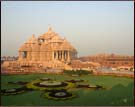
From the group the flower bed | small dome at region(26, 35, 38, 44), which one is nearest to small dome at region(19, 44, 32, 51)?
small dome at region(26, 35, 38, 44)

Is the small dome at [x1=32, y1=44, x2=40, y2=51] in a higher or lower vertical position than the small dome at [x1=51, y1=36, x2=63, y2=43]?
lower

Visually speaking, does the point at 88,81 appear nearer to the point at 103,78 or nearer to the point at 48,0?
the point at 103,78

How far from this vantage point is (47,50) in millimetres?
8828

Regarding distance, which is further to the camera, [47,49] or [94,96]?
[47,49]

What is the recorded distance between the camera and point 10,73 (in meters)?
8.35

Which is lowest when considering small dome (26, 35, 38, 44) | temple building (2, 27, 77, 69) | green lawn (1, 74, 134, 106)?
green lawn (1, 74, 134, 106)

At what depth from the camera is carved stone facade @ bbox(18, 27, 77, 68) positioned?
331 inches

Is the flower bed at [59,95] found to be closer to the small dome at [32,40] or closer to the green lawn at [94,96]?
the green lawn at [94,96]

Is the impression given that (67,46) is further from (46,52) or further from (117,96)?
(117,96)

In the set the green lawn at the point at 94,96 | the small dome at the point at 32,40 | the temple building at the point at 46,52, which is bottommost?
the green lawn at the point at 94,96

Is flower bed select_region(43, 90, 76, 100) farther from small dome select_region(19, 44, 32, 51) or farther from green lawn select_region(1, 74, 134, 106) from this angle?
small dome select_region(19, 44, 32, 51)

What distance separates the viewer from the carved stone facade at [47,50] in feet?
27.6

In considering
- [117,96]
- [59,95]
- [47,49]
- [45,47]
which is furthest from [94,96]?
[45,47]

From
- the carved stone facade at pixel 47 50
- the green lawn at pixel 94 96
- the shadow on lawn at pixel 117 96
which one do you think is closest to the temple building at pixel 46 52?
the carved stone facade at pixel 47 50
